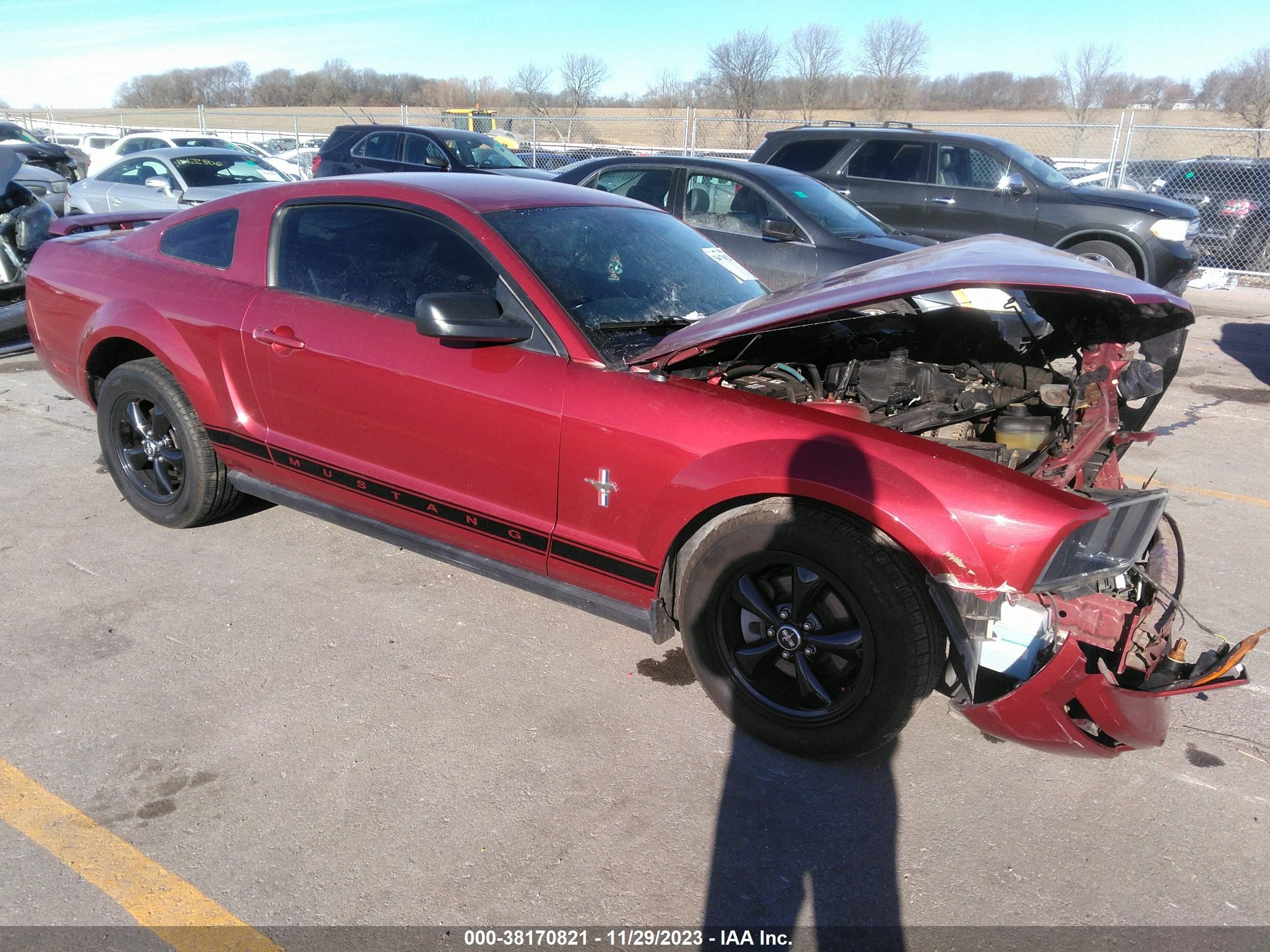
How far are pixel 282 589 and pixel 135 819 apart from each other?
4.71 ft

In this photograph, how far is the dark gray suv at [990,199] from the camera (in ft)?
33.3

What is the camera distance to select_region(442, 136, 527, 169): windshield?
12656 millimetres

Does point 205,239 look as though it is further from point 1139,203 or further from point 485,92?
point 485,92

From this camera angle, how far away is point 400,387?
3.40 meters

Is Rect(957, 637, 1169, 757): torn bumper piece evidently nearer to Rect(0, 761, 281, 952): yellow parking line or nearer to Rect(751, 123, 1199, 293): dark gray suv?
Rect(0, 761, 281, 952): yellow parking line

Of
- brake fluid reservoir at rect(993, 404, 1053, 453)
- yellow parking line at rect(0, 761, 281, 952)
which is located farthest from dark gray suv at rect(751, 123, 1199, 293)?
yellow parking line at rect(0, 761, 281, 952)

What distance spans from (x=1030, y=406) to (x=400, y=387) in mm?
2269

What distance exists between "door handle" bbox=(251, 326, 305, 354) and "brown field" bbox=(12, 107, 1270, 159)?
1285cm

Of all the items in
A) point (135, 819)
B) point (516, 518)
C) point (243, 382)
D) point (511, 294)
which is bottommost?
point (135, 819)

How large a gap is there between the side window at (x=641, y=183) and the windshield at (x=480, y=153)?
5.08 metres

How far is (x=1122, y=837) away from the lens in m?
2.64

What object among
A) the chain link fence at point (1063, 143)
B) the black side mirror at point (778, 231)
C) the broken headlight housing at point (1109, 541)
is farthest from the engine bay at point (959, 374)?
the chain link fence at point (1063, 143)

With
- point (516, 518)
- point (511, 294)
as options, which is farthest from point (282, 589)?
point (511, 294)

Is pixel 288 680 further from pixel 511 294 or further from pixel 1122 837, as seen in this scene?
pixel 1122 837
